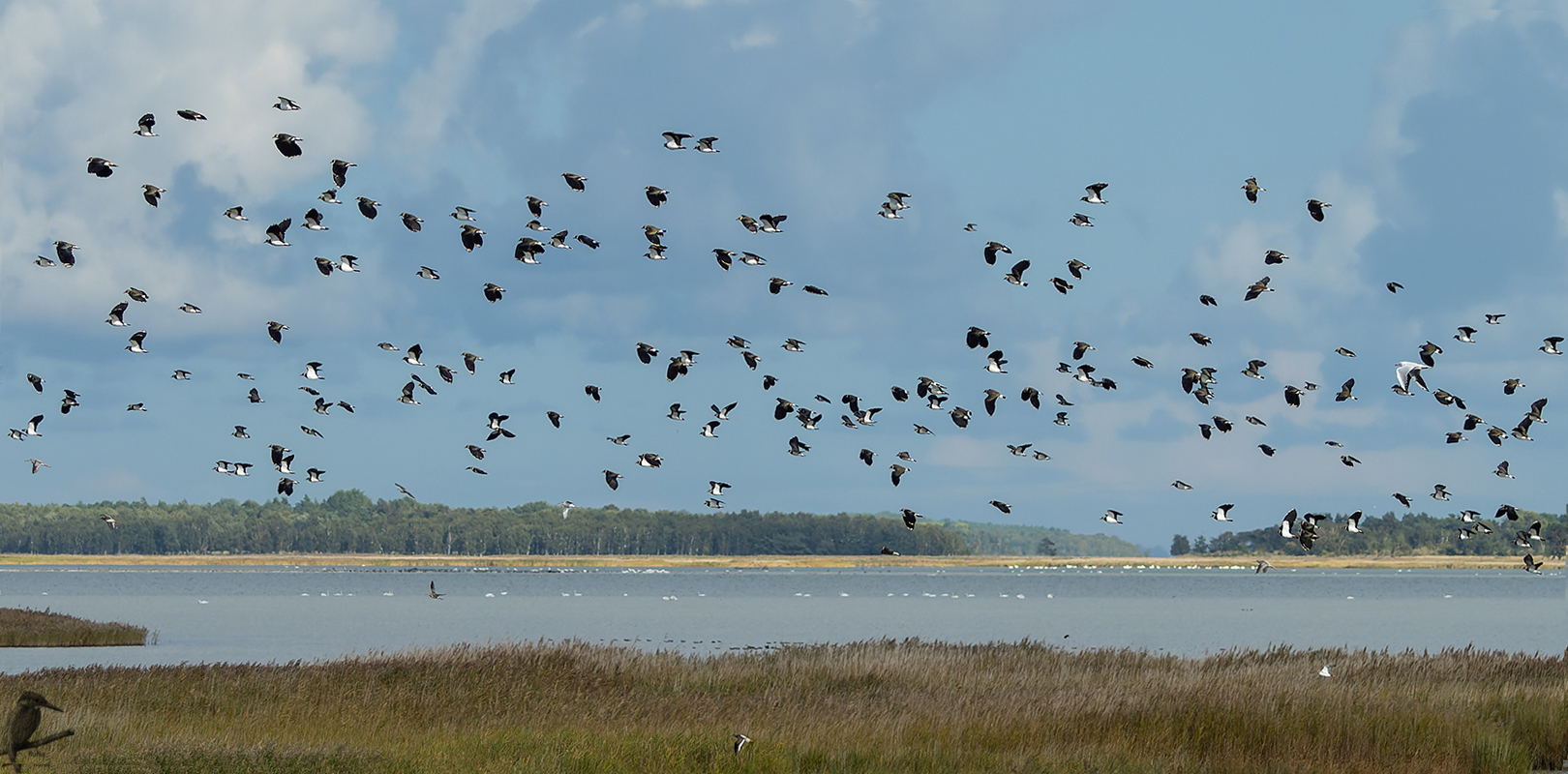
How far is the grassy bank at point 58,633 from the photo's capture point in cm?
5681

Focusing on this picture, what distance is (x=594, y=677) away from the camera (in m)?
32.8

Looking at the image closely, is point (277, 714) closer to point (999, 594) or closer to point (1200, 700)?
point (1200, 700)

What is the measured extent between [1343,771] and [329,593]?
416ft

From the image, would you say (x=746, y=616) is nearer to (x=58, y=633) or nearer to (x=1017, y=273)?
(x=58, y=633)

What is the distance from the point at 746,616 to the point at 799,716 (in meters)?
70.0

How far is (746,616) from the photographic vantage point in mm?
95125

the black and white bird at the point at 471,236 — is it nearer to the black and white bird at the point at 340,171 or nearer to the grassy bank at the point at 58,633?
the black and white bird at the point at 340,171

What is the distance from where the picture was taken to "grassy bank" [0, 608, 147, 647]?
56.8 m

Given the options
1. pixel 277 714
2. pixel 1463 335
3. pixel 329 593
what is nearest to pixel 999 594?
pixel 329 593

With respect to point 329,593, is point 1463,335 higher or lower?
higher

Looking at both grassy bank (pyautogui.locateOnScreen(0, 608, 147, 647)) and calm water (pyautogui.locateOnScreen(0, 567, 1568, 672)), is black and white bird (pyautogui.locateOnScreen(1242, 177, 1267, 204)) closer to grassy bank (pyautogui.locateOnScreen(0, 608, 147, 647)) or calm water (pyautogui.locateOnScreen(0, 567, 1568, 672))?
calm water (pyautogui.locateOnScreen(0, 567, 1568, 672))

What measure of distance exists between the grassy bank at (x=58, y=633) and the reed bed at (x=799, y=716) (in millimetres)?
27038

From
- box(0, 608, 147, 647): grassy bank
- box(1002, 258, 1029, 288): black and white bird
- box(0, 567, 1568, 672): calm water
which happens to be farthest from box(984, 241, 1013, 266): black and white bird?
box(0, 608, 147, 647): grassy bank

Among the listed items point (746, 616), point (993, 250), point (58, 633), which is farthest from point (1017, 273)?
point (746, 616)
